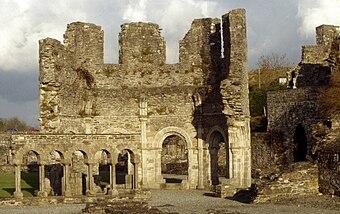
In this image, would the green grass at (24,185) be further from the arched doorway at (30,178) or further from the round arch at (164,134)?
the round arch at (164,134)

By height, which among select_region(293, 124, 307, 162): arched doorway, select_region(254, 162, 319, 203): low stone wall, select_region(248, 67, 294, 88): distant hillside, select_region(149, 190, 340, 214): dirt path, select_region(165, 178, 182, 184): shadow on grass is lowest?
select_region(149, 190, 340, 214): dirt path

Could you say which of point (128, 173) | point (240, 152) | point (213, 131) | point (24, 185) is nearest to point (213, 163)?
point (213, 131)

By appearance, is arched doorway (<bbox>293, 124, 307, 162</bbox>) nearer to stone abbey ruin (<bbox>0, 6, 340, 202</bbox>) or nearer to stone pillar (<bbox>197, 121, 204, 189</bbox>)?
stone abbey ruin (<bbox>0, 6, 340, 202</bbox>)

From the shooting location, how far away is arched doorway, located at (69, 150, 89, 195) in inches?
1216

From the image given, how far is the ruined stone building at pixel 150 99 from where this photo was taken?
3164 centimetres

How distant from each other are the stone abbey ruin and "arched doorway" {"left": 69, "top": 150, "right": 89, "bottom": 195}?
47 mm

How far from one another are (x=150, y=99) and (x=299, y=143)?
34.4ft

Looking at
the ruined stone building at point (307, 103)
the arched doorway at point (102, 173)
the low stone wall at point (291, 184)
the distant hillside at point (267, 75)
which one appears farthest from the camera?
the distant hillside at point (267, 75)

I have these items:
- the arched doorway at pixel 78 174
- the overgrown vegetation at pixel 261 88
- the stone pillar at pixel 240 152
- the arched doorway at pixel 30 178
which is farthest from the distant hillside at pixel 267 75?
the arched doorway at pixel 78 174

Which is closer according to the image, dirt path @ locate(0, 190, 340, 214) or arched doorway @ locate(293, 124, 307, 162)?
dirt path @ locate(0, 190, 340, 214)

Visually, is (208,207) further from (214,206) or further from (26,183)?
(26,183)

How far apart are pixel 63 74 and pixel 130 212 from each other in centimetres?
1372

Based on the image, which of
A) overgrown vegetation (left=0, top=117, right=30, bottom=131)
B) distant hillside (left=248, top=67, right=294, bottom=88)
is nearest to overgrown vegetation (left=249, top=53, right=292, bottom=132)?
distant hillside (left=248, top=67, right=294, bottom=88)

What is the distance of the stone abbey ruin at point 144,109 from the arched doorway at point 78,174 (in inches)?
1.9
